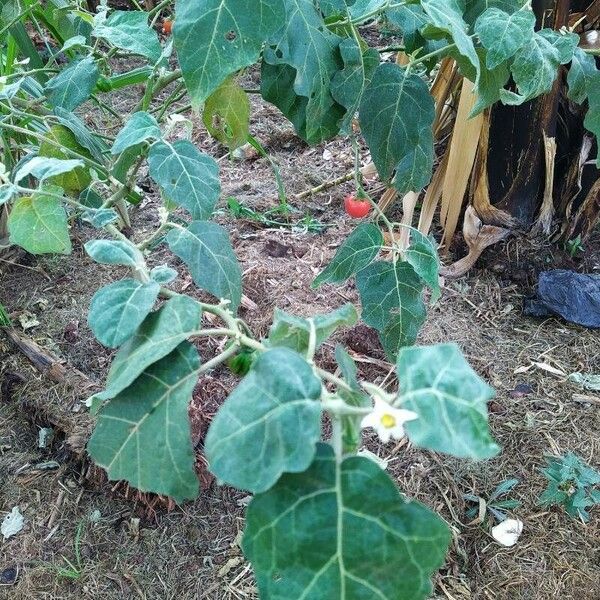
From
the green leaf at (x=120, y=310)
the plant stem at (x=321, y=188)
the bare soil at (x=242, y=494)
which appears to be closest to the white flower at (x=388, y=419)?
the green leaf at (x=120, y=310)

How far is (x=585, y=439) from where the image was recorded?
1.42 metres

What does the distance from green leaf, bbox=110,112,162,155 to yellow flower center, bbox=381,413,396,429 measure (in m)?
0.56

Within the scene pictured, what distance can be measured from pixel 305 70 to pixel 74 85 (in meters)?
0.48

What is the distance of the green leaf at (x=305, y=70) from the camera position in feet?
2.80

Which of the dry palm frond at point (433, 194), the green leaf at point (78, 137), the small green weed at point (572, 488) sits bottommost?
the small green weed at point (572, 488)

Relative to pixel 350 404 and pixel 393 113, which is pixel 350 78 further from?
pixel 350 404

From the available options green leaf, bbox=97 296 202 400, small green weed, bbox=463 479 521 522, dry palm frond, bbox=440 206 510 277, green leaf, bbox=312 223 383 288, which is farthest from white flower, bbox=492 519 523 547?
green leaf, bbox=97 296 202 400

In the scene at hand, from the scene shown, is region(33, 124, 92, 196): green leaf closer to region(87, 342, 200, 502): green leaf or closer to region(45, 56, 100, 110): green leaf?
region(45, 56, 100, 110): green leaf

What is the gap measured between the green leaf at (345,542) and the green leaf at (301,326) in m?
0.15

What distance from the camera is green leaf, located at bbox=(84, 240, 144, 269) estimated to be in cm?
66

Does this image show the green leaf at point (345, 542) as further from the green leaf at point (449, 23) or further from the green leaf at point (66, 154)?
the green leaf at point (66, 154)

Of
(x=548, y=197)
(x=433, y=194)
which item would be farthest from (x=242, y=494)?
(x=548, y=197)

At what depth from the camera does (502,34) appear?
829 mm

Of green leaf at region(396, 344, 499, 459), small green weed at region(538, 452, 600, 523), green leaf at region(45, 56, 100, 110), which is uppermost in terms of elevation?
green leaf at region(45, 56, 100, 110)
